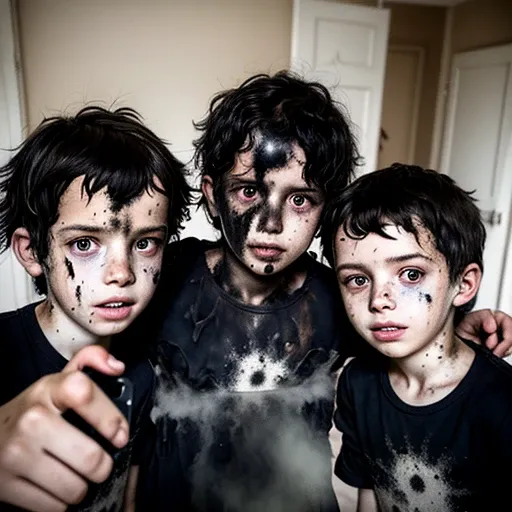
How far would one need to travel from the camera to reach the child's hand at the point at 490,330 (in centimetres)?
86

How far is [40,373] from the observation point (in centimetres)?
71

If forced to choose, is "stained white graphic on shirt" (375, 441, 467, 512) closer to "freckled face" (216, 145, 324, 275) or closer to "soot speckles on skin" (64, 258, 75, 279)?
"freckled face" (216, 145, 324, 275)

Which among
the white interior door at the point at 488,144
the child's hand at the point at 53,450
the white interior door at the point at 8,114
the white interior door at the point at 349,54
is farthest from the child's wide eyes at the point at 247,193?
the white interior door at the point at 488,144

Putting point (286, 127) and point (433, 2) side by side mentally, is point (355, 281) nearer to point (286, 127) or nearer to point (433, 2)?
point (286, 127)

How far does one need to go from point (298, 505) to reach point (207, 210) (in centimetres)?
55

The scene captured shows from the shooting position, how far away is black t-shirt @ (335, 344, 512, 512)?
27.3 inches

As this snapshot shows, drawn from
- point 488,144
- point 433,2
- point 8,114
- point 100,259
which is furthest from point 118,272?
point 433,2

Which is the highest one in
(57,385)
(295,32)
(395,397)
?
(295,32)

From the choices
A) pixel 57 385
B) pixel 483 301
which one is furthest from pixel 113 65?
pixel 483 301

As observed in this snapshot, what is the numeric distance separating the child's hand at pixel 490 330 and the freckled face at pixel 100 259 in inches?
22.4

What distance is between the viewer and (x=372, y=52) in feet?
8.19

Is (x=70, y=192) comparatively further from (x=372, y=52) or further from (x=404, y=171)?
(x=372, y=52)

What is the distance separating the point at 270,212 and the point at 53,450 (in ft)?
1.57

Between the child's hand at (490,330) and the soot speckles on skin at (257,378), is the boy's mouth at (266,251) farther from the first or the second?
the child's hand at (490,330)
